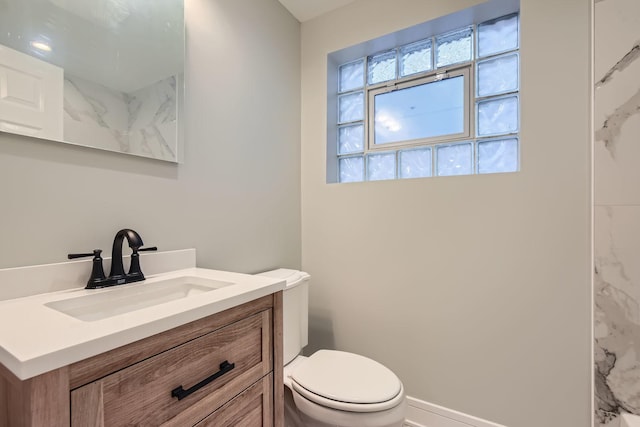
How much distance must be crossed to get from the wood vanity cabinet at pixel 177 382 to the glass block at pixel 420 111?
130 cm

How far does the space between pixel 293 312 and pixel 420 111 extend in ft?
4.44

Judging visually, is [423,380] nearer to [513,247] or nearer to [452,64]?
[513,247]

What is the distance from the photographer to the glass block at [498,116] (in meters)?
1.50

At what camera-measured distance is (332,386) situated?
3.88 feet

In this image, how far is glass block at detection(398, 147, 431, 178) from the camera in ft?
5.65

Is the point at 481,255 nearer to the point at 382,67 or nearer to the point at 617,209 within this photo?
the point at 617,209

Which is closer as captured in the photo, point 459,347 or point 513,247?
point 513,247

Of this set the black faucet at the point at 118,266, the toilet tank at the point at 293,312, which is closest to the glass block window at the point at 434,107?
the toilet tank at the point at 293,312

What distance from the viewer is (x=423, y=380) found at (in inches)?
62.0

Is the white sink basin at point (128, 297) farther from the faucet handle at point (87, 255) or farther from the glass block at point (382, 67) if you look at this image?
the glass block at point (382, 67)

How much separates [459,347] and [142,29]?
1.96 m

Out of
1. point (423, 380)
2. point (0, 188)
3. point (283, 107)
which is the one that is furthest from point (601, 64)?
point (0, 188)

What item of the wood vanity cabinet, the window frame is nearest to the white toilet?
the wood vanity cabinet

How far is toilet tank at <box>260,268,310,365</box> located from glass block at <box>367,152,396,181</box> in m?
0.80
